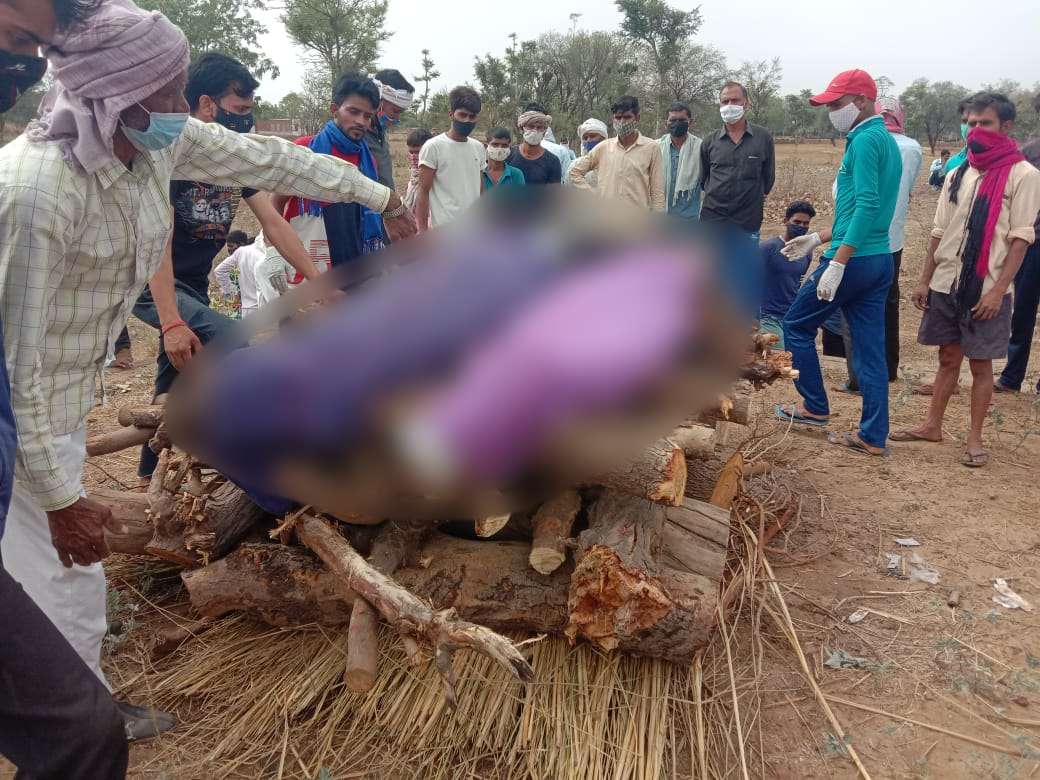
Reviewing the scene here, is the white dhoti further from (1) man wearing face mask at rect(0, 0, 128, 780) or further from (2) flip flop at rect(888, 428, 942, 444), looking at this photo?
(2) flip flop at rect(888, 428, 942, 444)

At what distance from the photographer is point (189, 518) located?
229 cm

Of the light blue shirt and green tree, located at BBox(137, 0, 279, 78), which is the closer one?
the light blue shirt

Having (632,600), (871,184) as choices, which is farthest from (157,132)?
(871,184)

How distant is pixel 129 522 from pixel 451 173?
3022mm

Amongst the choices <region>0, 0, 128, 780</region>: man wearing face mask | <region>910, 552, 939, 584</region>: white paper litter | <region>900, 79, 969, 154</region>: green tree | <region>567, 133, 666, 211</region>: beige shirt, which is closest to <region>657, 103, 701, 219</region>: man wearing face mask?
<region>567, 133, 666, 211</region>: beige shirt

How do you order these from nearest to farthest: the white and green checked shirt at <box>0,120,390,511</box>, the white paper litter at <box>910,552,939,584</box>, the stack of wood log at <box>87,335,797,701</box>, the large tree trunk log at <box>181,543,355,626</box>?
the white and green checked shirt at <box>0,120,390,511</box> → the stack of wood log at <box>87,335,797,701</box> → the large tree trunk log at <box>181,543,355,626</box> → the white paper litter at <box>910,552,939,584</box>

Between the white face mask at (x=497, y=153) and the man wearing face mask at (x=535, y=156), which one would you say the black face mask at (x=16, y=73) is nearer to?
the white face mask at (x=497, y=153)

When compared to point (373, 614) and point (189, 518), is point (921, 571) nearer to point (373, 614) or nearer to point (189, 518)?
point (373, 614)

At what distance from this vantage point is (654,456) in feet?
6.75

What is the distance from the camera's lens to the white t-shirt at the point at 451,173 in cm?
461

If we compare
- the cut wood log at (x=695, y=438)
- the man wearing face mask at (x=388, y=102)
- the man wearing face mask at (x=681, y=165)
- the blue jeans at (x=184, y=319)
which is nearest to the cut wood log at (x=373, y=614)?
the cut wood log at (x=695, y=438)

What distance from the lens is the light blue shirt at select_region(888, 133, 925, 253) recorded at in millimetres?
4832

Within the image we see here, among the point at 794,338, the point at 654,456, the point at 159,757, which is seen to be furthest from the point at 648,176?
the point at 159,757

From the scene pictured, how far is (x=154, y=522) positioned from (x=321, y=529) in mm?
608
